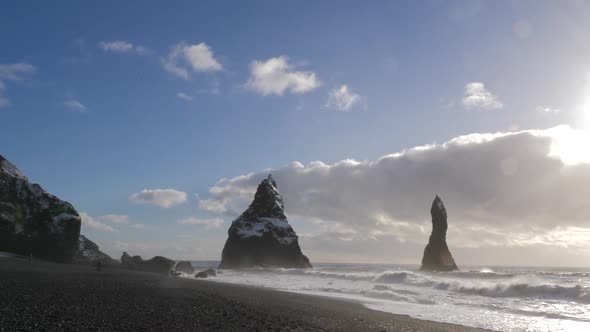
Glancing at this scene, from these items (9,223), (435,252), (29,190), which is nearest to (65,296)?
(9,223)

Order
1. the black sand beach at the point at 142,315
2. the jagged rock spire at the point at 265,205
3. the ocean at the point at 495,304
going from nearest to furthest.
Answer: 1. the black sand beach at the point at 142,315
2. the ocean at the point at 495,304
3. the jagged rock spire at the point at 265,205

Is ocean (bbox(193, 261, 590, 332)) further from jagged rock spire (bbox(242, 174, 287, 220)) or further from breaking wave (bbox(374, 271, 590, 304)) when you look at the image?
jagged rock spire (bbox(242, 174, 287, 220))

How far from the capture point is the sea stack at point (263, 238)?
93.1 meters

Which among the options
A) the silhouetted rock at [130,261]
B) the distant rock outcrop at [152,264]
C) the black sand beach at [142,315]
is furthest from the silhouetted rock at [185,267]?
the black sand beach at [142,315]

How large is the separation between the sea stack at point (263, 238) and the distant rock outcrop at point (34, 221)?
5535 cm

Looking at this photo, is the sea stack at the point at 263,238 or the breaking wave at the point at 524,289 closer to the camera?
the breaking wave at the point at 524,289

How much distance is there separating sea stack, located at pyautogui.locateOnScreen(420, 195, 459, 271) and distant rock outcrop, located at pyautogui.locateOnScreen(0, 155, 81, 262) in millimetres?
63216

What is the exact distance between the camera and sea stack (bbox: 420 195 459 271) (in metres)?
75.9

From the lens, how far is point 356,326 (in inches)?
559

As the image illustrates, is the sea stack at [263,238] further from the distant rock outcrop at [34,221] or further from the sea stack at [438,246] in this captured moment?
the distant rock outcrop at [34,221]

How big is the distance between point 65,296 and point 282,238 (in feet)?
276

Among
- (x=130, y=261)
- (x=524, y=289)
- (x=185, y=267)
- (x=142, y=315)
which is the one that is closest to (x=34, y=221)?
(x=130, y=261)

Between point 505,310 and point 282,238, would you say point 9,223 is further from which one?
point 282,238

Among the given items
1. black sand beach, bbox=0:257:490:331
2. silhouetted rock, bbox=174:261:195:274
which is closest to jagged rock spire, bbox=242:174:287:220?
silhouetted rock, bbox=174:261:195:274
